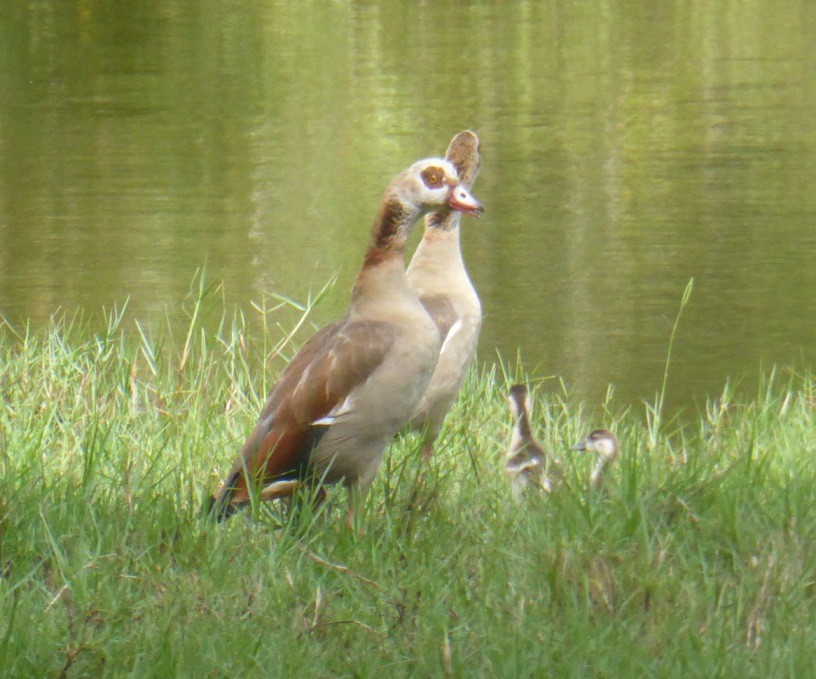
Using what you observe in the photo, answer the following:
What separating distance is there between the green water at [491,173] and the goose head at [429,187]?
96.0 inches

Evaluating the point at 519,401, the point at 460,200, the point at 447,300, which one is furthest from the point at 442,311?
the point at 460,200

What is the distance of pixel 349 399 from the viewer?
4.72 metres

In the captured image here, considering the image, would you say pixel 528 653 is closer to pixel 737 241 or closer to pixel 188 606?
pixel 188 606

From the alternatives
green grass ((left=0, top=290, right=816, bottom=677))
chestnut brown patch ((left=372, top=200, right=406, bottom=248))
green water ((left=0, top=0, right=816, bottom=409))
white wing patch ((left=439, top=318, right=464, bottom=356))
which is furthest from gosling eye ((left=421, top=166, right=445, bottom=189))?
green water ((left=0, top=0, right=816, bottom=409))

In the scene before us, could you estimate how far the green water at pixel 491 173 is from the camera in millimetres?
9141

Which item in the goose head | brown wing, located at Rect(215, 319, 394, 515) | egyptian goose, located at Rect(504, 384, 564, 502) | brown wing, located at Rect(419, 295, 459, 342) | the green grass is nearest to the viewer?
the green grass

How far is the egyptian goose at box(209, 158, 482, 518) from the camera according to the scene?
4.70 meters

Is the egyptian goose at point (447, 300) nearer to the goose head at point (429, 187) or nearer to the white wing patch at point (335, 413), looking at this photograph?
the goose head at point (429, 187)

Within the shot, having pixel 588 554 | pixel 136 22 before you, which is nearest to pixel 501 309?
pixel 588 554

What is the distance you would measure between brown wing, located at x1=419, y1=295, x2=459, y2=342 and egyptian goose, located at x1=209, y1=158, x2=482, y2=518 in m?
1.06

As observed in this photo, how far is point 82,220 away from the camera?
11.7 metres

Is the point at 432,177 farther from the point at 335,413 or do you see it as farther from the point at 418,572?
the point at 418,572

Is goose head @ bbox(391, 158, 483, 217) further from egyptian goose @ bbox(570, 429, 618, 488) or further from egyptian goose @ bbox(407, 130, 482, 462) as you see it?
egyptian goose @ bbox(570, 429, 618, 488)

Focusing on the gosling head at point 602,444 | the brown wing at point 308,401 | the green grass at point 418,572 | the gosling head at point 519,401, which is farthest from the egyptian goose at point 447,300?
the brown wing at point 308,401
